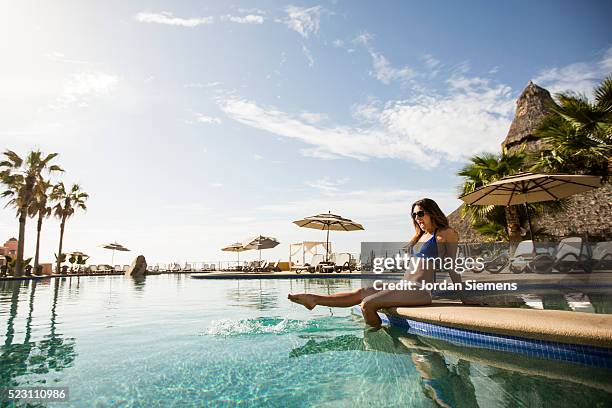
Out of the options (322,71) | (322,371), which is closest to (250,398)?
(322,371)

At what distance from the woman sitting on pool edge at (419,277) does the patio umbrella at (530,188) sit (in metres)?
4.63

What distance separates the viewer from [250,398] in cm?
235

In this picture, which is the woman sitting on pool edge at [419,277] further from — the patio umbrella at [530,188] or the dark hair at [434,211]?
the patio umbrella at [530,188]

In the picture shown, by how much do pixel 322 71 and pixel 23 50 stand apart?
857 centimetres

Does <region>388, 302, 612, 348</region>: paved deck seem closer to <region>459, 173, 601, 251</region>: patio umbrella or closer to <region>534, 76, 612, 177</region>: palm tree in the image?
<region>459, 173, 601, 251</region>: patio umbrella

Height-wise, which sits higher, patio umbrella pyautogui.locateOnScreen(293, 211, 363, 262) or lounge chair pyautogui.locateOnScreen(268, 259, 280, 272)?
patio umbrella pyautogui.locateOnScreen(293, 211, 363, 262)

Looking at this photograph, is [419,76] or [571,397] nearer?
[571,397]

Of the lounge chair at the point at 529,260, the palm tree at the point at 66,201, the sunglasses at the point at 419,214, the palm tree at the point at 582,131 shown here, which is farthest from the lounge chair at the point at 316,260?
the palm tree at the point at 66,201

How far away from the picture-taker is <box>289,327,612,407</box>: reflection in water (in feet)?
7.02

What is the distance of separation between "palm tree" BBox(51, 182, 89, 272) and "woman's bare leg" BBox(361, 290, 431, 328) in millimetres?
29931

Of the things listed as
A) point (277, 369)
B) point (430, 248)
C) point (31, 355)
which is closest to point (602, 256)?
point (430, 248)

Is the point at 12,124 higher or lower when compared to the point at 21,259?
higher

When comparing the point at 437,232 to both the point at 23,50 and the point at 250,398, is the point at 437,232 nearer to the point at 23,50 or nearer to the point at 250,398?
the point at 250,398

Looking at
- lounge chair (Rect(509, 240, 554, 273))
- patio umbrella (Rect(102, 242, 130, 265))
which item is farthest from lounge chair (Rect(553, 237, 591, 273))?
patio umbrella (Rect(102, 242, 130, 265))
